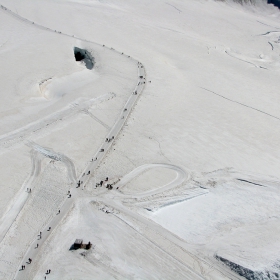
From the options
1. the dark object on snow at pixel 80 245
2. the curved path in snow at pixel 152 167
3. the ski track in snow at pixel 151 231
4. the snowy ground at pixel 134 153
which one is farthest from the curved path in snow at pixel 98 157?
the curved path in snow at pixel 152 167

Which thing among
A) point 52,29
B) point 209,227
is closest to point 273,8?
point 52,29

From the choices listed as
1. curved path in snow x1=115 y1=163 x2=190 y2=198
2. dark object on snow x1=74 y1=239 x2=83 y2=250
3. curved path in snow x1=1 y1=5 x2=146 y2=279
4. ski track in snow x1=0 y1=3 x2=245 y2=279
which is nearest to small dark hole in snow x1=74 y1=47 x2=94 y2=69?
curved path in snow x1=1 y1=5 x2=146 y2=279

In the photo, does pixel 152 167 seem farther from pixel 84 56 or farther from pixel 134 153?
pixel 84 56

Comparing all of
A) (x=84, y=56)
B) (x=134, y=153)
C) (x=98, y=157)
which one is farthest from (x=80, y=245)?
(x=84, y=56)

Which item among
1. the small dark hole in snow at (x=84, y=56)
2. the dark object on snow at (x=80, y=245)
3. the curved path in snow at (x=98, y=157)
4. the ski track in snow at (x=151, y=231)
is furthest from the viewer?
the small dark hole in snow at (x=84, y=56)

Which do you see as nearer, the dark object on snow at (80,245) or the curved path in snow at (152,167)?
the dark object on snow at (80,245)

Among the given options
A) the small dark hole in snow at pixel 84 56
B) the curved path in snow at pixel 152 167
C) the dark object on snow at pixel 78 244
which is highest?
the small dark hole in snow at pixel 84 56

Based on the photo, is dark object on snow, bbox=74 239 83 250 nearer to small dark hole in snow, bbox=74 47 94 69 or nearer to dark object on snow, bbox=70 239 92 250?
dark object on snow, bbox=70 239 92 250

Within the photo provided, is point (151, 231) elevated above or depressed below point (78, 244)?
above

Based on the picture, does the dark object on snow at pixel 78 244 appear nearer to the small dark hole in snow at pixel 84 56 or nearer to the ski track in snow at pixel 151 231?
the ski track in snow at pixel 151 231
